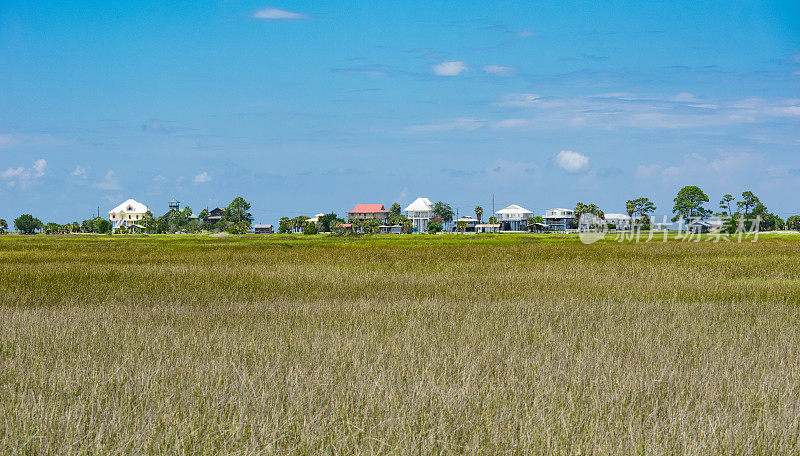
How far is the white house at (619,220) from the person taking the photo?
5374 inches

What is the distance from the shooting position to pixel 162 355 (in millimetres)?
7660

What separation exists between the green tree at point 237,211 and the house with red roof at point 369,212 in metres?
28.7

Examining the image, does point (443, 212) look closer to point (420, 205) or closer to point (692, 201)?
point (420, 205)

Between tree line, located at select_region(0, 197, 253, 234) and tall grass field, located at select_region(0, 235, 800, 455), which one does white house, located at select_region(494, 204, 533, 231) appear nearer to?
tree line, located at select_region(0, 197, 253, 234)

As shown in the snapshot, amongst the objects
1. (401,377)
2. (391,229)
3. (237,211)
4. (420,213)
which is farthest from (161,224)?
(401,377)

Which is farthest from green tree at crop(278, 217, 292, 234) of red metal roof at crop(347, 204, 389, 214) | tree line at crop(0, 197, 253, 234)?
red metal roof at crop(347, 204, 389, 214)

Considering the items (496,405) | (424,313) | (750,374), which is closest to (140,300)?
(424,313)

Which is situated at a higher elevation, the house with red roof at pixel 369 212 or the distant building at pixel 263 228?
the house with red roof at pixel 369 212

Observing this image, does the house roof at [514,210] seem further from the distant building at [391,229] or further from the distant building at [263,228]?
the distant building at [263,228]

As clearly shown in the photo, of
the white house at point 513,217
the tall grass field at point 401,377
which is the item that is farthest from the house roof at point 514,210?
Answer: the tall grass field at point 401,377

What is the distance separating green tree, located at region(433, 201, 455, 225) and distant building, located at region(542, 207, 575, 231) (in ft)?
87.9

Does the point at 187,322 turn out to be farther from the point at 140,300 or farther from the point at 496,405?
the point at 496,405

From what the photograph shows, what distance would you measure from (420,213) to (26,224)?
99681 millimetres

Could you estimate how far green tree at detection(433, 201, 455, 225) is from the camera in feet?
591
